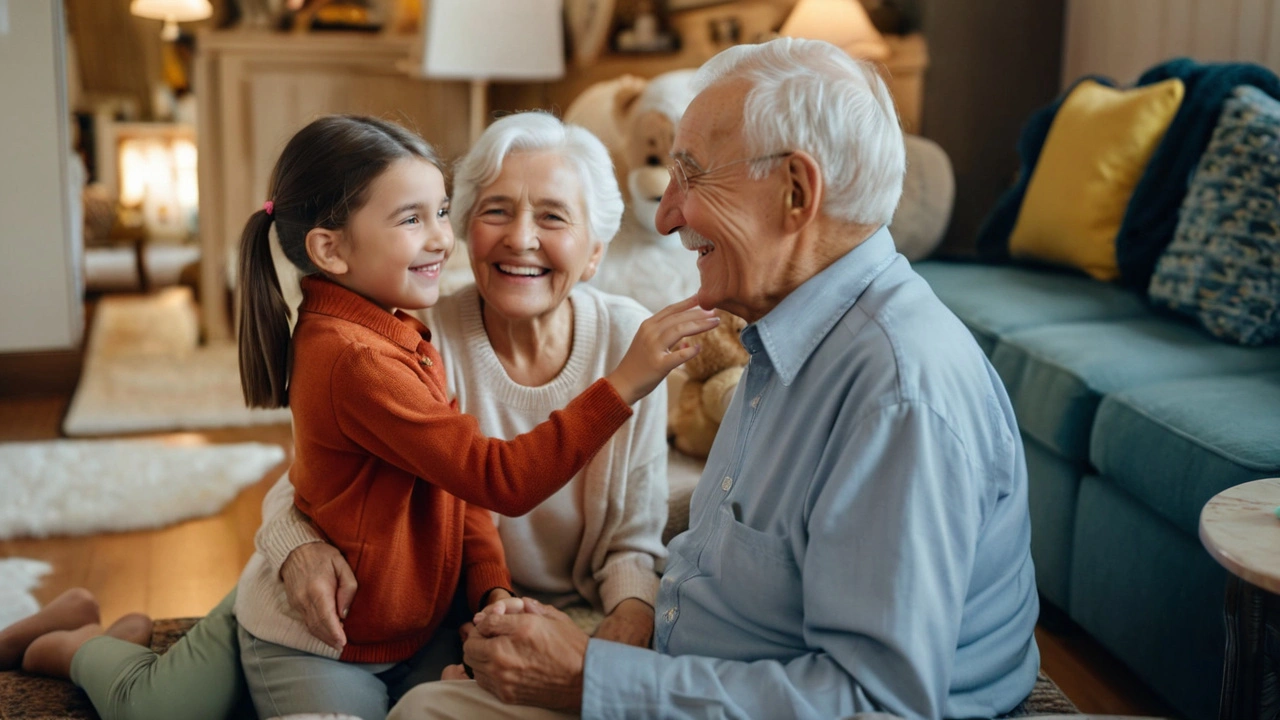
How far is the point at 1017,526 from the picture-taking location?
1114 millimetres

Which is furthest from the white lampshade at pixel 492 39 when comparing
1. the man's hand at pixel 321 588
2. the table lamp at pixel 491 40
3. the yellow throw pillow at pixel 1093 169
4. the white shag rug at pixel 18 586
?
the man's hand at pixel 321 588

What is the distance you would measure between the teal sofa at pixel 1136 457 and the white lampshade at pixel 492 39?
2.37m

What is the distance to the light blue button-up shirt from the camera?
941 mm

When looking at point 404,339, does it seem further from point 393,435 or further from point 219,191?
point 219,191

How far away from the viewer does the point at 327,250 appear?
4.54 ft

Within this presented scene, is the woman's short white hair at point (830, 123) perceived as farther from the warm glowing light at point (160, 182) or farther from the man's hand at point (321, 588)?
the warm glowing light at point (160, 182)

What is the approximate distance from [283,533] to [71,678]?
0.47 metres

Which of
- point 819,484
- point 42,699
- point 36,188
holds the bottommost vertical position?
point 42,699

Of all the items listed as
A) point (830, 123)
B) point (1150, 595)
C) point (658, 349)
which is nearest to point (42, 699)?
point (658, 349)

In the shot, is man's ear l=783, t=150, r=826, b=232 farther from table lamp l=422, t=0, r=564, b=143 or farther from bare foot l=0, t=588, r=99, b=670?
table lamp l=422, t=0, r=564, b=143

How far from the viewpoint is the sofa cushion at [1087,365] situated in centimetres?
209

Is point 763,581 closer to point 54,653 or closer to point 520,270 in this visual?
point 520,270

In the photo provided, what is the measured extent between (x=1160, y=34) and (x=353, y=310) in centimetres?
294

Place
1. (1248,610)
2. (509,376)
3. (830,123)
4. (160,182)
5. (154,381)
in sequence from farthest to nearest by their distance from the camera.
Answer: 1. (160,182)
2. (154,381)
3. (509,376)
4. (1248,610)
5. (830,123)
